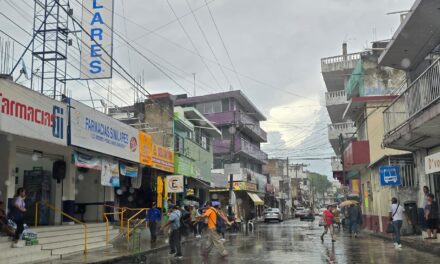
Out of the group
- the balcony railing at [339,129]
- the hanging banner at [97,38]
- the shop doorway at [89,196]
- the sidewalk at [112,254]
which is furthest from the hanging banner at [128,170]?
the balcony railing at [339,129]

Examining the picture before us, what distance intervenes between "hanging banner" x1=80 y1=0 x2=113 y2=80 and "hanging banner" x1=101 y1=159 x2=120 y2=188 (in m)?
3.47

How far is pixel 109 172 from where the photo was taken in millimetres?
18766

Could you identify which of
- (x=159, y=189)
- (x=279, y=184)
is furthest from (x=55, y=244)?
(x=279, y=184)

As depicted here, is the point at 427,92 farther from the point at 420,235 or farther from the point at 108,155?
the point at 108,155

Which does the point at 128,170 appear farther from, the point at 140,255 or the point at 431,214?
the point at 431,214

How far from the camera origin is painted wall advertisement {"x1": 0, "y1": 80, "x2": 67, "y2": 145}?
1226 centimetres

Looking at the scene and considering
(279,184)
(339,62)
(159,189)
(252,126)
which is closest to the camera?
(159,189)

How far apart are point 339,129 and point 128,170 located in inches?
978

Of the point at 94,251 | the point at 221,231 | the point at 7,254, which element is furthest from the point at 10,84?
the point at 221,231

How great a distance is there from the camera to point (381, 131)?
26.4 m

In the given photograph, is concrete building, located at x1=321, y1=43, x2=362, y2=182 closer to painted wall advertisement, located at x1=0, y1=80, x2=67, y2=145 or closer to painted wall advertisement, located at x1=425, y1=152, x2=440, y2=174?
painted wall advertisement, located at x1=425, y1=152, x2=440, y2=174

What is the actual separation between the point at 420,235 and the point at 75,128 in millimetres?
13921

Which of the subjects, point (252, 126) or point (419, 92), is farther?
point (252, 126)

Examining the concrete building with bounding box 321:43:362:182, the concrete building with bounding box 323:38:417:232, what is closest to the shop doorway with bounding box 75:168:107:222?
the concrete building with bounding box 323:38:417:232
